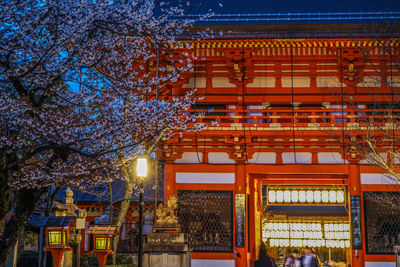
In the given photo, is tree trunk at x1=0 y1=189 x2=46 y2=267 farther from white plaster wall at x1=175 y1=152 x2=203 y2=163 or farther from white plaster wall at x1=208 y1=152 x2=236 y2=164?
white plaster wall at x1=208 y1=152 x2=236 y2=164

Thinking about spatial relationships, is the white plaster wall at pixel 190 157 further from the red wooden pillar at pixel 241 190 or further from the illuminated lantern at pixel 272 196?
the illuminated lantern at pixel 272 196

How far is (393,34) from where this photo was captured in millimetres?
16156

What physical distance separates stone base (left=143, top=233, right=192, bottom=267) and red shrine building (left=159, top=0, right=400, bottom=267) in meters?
4.82

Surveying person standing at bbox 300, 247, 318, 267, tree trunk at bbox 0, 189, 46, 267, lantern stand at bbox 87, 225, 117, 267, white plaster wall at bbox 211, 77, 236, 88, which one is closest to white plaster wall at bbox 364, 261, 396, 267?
person standing at bbox 300, 247, 318, 267

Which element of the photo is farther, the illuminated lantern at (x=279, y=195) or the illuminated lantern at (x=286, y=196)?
the illuminated lantern at (x=279, y=195)

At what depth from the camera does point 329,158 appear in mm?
18547

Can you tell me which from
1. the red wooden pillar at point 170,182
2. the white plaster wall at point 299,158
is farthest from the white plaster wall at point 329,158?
the red wooden pillar at point 170,182

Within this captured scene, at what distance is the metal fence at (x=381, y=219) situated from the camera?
17500mm

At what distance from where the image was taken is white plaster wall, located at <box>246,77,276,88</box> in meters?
18.9

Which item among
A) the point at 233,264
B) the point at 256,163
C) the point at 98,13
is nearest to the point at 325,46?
the point at 256,163

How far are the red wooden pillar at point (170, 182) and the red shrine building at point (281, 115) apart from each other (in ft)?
0.17

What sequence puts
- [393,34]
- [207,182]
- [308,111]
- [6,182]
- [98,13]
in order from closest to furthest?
[6,182] < [98,13] < [393,34] < [308,111] < [207,182]

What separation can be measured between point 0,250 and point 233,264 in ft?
33.8

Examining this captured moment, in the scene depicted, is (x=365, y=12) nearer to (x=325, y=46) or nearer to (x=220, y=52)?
(x=325, y=46)
